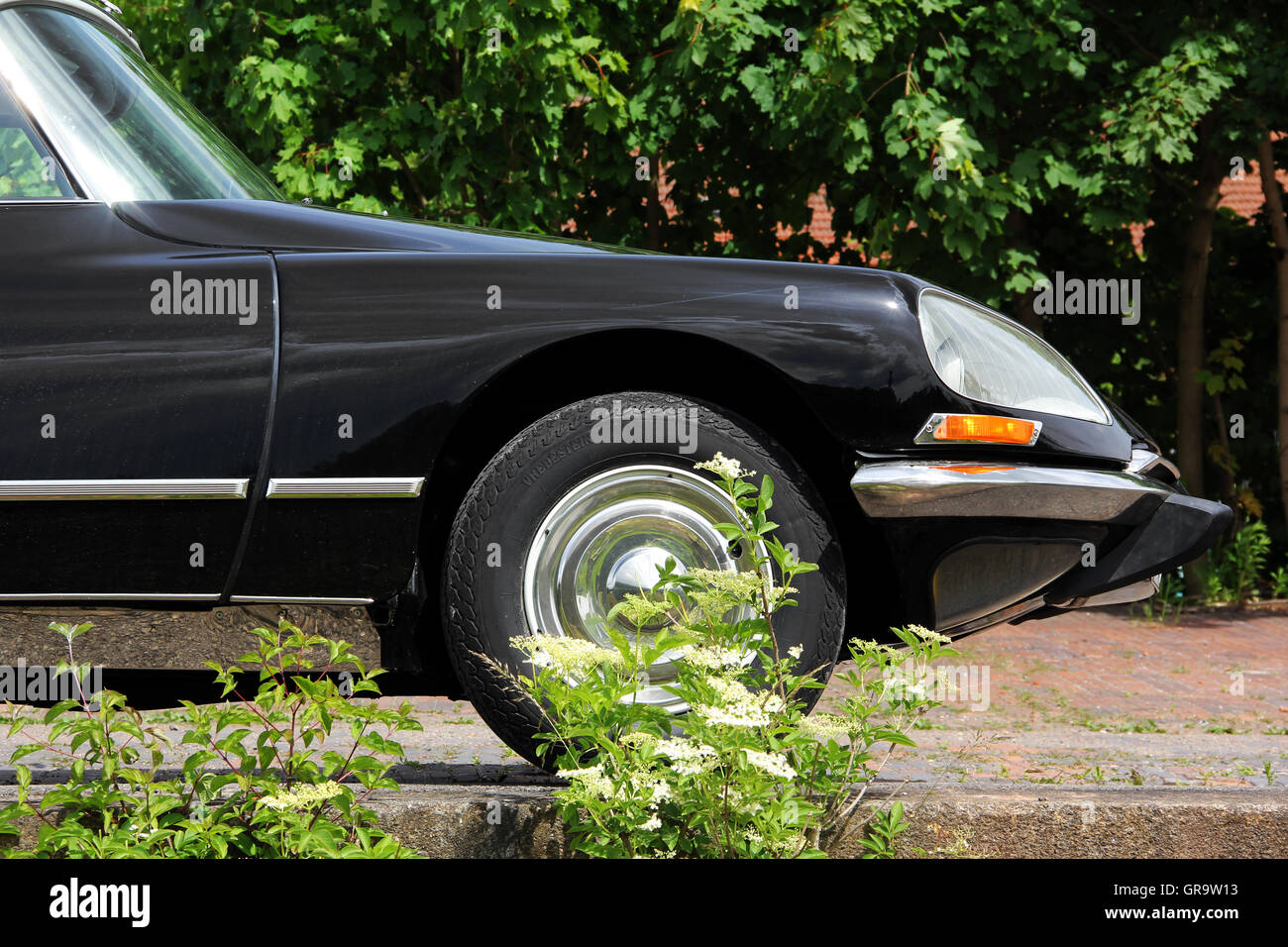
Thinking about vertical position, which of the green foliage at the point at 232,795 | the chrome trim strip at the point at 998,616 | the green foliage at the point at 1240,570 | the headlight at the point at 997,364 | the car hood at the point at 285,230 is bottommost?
the green foliage at the point at 1240,570

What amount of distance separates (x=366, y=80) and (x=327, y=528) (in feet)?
19.8

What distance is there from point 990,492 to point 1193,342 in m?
7.74

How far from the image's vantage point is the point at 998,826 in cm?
237

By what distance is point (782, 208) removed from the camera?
29.3ft

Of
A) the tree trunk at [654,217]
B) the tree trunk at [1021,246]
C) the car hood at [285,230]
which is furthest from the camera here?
the tree trunk at [654,217]

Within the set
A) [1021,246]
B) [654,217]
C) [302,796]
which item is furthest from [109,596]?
[654,217]

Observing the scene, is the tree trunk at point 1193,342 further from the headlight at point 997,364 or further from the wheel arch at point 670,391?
the wheel arch at point 670,391

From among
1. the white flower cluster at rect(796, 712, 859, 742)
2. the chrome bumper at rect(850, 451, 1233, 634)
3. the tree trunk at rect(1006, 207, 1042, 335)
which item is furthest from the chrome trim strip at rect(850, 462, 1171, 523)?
the tree trunk at rect(1006, 207, 1042, 335)

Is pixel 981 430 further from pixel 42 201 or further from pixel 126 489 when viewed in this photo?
pixel 42 201

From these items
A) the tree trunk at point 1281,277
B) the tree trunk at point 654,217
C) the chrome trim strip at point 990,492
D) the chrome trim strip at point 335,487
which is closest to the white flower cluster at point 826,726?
the chrome trim strip at point 990,492

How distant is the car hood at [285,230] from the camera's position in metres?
2.63

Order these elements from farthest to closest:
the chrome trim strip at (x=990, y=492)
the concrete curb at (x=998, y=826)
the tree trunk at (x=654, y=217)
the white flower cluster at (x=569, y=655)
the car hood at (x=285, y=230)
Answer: the tree trunk at (x=654, y=217) < the car hood at (x=285, y=230) < the chrome trim strip at (x=990, y=492) < the concrete curb at (x=998, y=826) < the white flower cluster at (x=569, y=655)

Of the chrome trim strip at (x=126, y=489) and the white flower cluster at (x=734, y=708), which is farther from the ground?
the chrome trim strip at (x=126, y=489)

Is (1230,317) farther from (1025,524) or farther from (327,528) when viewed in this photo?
(327,528)
